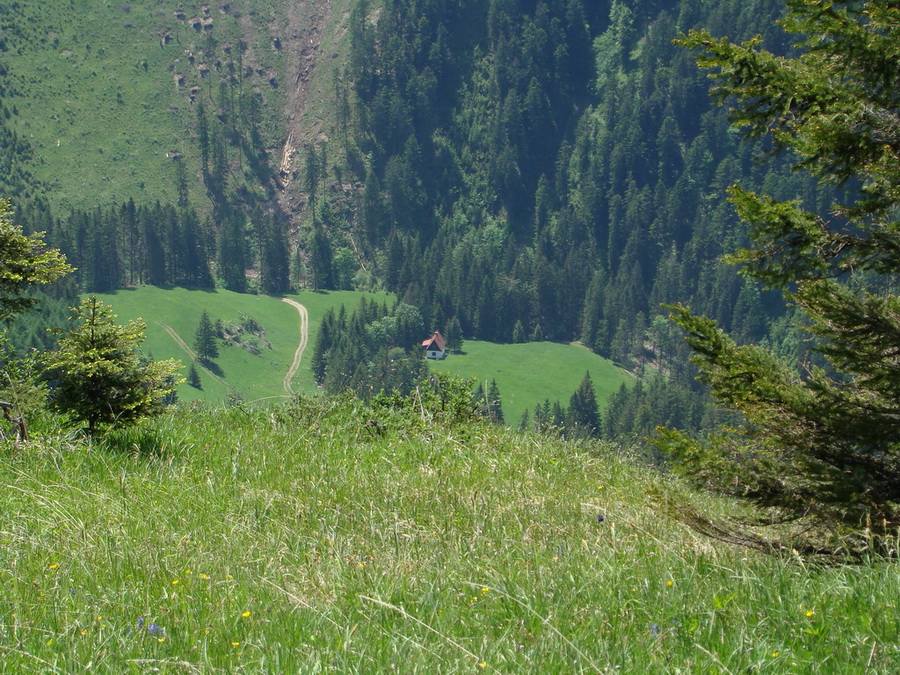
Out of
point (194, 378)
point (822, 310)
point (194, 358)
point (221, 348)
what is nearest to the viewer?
point (822, 310)

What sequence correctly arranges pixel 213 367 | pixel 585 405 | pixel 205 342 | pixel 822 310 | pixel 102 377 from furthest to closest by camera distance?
pixel 205 342 < pixel 585 405 < pixel 213 367 < pixel 102 377 < pixel 822 310

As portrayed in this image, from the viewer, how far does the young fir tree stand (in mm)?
Answer: 6934

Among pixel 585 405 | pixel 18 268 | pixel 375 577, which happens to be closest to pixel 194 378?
pixel 585 405

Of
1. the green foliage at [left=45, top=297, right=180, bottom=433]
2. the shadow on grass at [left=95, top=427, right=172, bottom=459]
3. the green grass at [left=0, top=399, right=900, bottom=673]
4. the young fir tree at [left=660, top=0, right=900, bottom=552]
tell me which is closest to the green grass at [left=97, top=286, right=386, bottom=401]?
the shadow on grass at [left=95, top=427, right=172, bottom=459]

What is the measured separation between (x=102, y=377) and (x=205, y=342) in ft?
550

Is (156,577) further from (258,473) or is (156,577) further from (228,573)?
(258,473)

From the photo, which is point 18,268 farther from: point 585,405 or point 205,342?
point 205,342

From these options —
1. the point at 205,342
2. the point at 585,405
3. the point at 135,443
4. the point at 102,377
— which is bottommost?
the point at 585,405

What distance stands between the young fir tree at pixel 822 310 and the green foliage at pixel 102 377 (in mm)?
5547

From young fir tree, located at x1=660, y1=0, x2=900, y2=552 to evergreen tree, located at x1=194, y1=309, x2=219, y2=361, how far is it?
169130 mm

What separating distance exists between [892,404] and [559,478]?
353cm

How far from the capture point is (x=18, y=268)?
964cm

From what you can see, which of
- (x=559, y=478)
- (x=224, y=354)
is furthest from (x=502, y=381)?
(x=559, y=478)

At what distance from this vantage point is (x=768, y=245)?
8.28m
